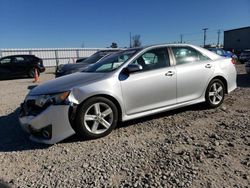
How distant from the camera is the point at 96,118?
4.60 metres

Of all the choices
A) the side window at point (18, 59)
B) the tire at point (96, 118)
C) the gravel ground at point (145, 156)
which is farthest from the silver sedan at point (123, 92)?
the side window at point (18, 59)

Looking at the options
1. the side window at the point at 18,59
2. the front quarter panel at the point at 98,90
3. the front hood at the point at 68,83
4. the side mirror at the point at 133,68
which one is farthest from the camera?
the side window at the point at 18,59

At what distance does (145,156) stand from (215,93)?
3010 mm

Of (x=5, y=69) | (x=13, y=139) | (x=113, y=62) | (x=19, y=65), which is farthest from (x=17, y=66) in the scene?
(x=13, y=139)

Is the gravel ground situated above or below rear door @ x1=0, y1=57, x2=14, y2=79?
below

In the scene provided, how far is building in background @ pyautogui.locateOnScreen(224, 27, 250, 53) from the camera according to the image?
5491cm

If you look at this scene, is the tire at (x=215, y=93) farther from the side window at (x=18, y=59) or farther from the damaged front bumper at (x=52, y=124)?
the side window at (x=18, y=59)

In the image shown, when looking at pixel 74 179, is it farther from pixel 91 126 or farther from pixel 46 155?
pixel 91 126

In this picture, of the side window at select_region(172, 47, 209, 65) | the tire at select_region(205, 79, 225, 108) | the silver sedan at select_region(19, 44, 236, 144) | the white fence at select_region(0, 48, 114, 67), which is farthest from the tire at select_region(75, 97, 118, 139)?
the white fence at select_region(0, 48, 114, 67)

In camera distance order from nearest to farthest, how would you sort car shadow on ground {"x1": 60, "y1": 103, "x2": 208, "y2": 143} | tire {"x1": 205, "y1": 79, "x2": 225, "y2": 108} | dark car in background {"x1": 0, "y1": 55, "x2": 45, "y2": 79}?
car shadow on ground {"x1": 60, "y1": 103, "x2": 208, "y2": 143}, tire {"x1": 205, "y1": 79, "x2": 225, "y2": 108}, dark car in background {"x1": 0, "y1": 55, "x2": 45, "y2": 79}

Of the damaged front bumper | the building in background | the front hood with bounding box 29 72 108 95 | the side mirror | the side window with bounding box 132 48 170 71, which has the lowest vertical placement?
the damaged front bumper

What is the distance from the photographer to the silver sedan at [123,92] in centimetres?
439

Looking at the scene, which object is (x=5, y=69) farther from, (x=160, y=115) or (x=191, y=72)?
(x=191, y=72)

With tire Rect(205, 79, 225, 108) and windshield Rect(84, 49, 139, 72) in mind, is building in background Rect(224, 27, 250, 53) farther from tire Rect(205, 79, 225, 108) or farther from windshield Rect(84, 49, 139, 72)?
windshield Rect(84, 49, 139, 72)
